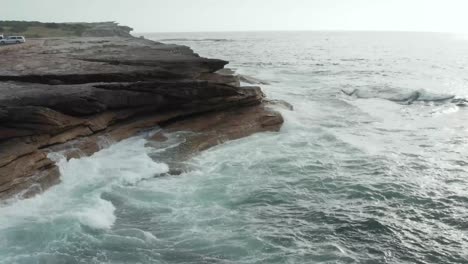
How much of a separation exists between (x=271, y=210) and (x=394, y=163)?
672 cm

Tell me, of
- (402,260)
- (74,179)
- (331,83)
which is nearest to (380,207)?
(402,260)

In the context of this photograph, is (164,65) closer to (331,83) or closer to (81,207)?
(81,207)

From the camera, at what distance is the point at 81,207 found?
1226cm

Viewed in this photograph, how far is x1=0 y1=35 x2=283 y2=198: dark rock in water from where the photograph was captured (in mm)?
13359

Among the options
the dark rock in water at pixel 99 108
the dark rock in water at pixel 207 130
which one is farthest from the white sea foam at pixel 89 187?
the dark rock in water at pixel 207 130

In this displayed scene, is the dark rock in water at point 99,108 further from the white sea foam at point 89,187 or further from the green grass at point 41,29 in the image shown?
the green grass at point 41,29

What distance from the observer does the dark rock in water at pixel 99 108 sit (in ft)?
43.8

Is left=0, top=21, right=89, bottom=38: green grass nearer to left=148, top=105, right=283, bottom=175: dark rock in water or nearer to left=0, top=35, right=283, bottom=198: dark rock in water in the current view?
left=0, top=35, right=283, bottom=198: dark rock in water

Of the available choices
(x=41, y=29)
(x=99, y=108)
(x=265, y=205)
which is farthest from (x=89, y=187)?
(x=41, y=29)

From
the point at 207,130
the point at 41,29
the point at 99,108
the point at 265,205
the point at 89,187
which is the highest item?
the point at 41,29

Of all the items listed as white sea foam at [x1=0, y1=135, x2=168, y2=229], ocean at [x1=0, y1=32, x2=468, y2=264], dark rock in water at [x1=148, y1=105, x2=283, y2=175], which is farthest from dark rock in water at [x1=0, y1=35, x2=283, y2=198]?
ocean at [x1=0, y1=32, x2=468, y2=264]

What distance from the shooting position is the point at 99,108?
16.3m

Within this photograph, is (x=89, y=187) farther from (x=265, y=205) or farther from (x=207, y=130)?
(x=207, y=130)

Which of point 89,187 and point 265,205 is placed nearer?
point 265,205
